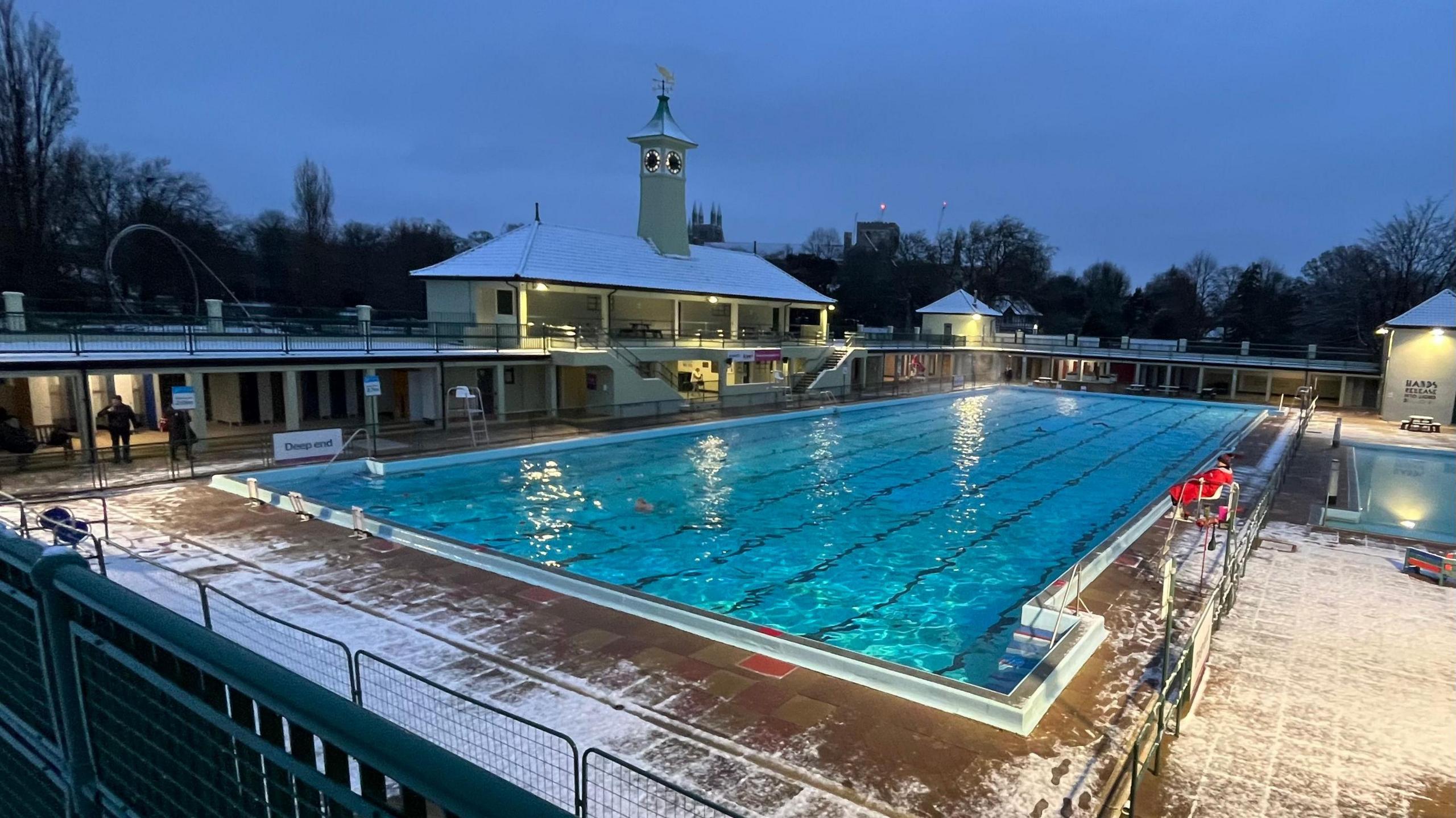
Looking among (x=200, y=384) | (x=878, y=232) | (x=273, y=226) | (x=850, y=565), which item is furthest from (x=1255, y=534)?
(x=878, y=232)

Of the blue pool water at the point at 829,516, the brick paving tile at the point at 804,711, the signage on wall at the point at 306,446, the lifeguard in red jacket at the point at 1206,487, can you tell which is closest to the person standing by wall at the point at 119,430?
the signage on wall at the point at 306,446

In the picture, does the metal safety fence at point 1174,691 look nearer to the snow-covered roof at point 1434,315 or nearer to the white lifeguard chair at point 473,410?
the white lifeguard chair at point 473,410

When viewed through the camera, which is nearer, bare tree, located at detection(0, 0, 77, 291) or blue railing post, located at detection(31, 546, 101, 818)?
blue railing post, located at detection(31, 546, 101, 818)

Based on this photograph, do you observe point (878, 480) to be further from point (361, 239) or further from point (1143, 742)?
point (361, 239)

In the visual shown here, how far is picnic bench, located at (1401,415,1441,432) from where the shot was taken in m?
29.2

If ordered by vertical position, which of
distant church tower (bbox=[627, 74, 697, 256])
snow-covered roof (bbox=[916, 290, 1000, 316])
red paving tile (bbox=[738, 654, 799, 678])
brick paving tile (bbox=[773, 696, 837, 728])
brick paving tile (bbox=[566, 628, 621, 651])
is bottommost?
red paving tile (bbox=[738, 654, 799, 678])

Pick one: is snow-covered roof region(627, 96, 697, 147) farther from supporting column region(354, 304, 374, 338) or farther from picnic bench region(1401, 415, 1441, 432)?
picnic bench region(1401, 415, 1441, 432)

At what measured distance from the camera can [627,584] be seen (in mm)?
12555

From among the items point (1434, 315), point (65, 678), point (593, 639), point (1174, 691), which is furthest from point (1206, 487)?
point (1434, 315)

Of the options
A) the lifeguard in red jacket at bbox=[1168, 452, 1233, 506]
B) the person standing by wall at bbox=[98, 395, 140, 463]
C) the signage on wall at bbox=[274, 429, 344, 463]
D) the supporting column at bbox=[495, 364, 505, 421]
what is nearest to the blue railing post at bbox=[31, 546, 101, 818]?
the lifeguard in red jacket at bbox=[1168, 452, 1233, 506]

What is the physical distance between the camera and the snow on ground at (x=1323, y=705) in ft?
19.7

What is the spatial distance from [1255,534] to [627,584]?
1071 cm

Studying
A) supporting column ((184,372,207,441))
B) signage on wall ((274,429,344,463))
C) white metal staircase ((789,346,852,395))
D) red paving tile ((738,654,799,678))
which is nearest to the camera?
red paving tile ((738,654,799,678))

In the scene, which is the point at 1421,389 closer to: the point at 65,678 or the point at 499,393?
the point at 499,393
